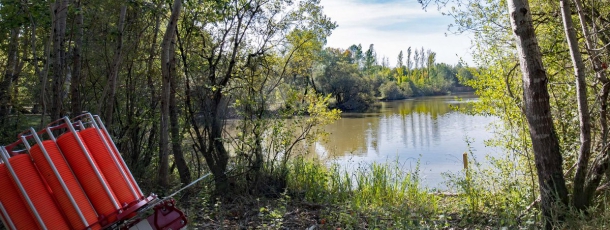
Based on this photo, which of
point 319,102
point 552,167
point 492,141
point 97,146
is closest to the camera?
point 97,146

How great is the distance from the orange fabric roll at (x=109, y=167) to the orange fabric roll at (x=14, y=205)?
437mm

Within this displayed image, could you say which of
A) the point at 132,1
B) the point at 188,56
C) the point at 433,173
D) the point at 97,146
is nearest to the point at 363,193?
the point at 188,56

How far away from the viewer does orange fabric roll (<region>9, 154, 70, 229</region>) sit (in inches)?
94.7

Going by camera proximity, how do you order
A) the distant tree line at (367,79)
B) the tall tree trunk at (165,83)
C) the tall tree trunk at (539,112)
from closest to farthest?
the tall tree trunk at (539,112) < the tall tree trunk at (165,83) < the distant tree line at (367,79)

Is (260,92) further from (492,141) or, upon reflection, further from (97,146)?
(97,146)

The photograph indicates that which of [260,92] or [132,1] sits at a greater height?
[132,1]

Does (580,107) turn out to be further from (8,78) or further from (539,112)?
(8,78)

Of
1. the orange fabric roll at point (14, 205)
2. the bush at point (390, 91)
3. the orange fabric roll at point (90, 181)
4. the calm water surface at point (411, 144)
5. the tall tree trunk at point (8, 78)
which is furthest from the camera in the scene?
the bush at point (390, 91)

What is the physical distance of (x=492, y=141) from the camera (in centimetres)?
804

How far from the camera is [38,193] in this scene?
2.42 meters

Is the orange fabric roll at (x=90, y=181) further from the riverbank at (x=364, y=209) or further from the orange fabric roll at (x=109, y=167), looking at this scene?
the riverbank at (x=364, y=209)

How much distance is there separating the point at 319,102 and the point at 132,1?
4.18 m

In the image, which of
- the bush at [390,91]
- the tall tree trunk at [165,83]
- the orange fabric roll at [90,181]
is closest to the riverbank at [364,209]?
the tall tree trunk at [165,83]

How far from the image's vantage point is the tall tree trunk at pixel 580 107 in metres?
3.80
